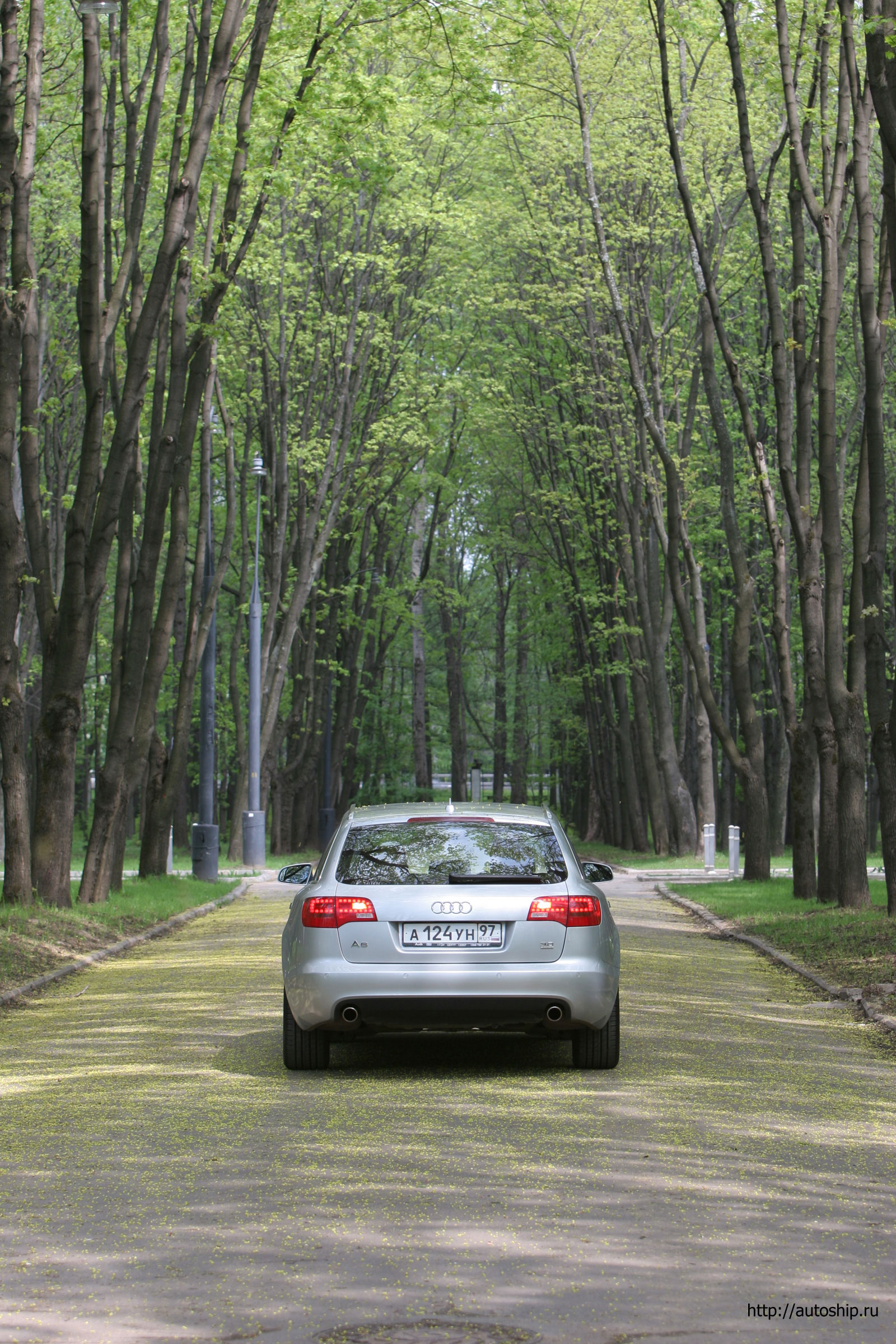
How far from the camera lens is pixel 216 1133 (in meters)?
7.38

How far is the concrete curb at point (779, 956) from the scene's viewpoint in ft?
37.5

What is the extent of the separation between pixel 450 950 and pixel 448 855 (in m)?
0.60

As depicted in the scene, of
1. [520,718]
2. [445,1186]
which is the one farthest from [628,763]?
[445,1186]

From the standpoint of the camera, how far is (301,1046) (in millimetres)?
9156

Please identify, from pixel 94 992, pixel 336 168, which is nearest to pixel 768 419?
pixel 336 168

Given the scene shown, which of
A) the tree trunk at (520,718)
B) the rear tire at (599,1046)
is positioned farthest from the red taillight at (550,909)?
the tree trunk at (520,718)

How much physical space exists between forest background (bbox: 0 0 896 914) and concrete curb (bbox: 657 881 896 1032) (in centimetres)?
128

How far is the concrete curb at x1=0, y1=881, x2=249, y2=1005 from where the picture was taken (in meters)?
12.8

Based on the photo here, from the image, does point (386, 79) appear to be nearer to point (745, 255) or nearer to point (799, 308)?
point (799, 308)

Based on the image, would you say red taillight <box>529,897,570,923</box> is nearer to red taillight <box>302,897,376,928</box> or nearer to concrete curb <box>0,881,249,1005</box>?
red taillight <box>302,897,376,928</box>

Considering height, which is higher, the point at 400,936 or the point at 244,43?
the point at 244,43

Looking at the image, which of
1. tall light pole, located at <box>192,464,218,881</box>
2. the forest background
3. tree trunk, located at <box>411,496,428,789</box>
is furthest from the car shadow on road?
tree trunk, located at <box>411,496,428,789</box>

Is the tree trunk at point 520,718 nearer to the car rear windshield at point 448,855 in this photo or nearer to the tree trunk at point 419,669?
the tree trunk at point 419,669

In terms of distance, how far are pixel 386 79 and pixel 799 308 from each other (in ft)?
18.2
